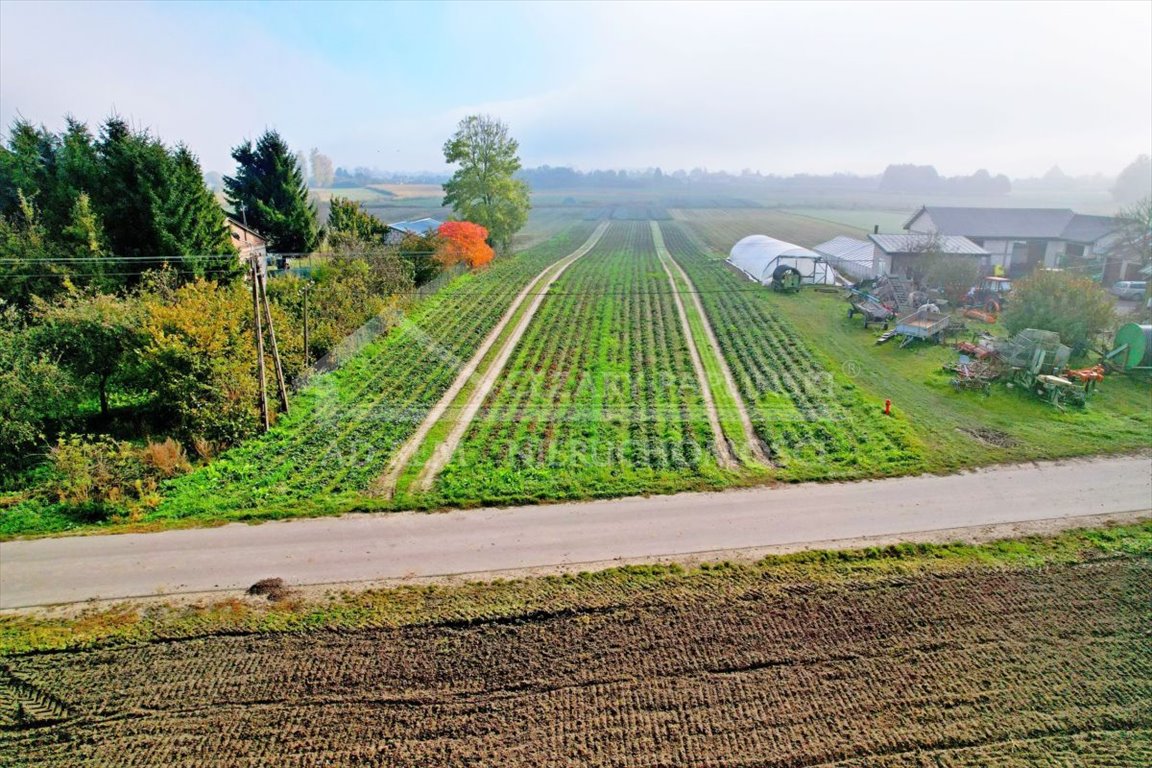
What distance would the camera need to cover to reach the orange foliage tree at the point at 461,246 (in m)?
42.5

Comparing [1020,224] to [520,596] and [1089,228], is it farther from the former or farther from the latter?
[520,596]

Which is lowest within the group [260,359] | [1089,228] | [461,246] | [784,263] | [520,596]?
[520,596]

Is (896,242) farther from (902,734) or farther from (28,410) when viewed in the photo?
(28,410)

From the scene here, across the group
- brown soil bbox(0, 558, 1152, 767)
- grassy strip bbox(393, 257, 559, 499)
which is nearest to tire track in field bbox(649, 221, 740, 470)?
brown soil bbox(0, 558, 1152, 767)

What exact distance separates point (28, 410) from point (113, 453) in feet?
9.72

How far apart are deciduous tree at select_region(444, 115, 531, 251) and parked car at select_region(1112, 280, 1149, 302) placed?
41483mm

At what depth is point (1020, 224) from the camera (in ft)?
158

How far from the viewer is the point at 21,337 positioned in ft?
63.9

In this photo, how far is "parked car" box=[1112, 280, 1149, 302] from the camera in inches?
1506

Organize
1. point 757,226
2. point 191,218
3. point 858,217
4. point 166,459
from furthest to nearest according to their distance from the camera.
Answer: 1. point 858,217
2. point 757,226
3. point 191,218
4. point 166,459

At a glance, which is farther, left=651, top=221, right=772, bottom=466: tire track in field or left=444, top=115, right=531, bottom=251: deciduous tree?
left=444, top=115, right=531, bottom=251: deciduous tree

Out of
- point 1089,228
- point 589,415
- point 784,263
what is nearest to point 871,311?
point 784,263

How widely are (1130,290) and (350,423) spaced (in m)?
44.3

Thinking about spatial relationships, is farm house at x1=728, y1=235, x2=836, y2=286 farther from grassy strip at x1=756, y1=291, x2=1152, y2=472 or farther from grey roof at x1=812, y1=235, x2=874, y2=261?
grassy strip at x1=756, y1=291, x2=1152, y2=472
